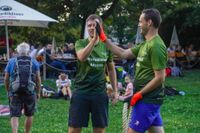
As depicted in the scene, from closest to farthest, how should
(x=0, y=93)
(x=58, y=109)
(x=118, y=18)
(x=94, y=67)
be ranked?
1. (x=94, y=67)
2. (x=58, y=109)
3. (x=0, y=93)
4. (x=118, y=18)

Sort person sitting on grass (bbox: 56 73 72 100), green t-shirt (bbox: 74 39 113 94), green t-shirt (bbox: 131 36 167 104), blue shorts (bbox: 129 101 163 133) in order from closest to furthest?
green t-shirt (bbox: 131 36 167 104)
blue shorts (bbox: 129 101 163 133)
green t-shirt (bbox: 74 39 113 94)
person sitting on grass (bbox: 56 73 72 100)

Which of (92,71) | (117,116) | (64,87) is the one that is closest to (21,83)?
(92,71)

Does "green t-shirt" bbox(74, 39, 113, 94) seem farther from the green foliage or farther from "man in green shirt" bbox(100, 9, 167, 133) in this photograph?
the green foliage

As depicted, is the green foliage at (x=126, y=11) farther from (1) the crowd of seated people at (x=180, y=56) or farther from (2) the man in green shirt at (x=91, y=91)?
(2) the man in green shirt at (x=91, y=91)

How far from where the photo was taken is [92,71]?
266 inches

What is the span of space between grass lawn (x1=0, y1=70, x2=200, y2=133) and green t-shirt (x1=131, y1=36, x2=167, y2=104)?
13.3 ft

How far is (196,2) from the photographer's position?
32.5 meters

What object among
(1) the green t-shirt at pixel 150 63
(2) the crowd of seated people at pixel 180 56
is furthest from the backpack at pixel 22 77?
(2) the crowd of seated people at pixel 180 56

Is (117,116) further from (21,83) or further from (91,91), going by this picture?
(91,91)

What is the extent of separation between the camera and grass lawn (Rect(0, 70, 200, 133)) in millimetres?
10375

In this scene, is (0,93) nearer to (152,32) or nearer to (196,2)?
(152,32)

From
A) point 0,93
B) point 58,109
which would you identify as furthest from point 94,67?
point 0,93

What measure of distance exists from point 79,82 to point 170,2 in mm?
28265

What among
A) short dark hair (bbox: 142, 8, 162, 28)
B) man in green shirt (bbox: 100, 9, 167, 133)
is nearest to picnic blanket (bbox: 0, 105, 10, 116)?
man in green shirt (bbox: 100, 9, 167, 133)
